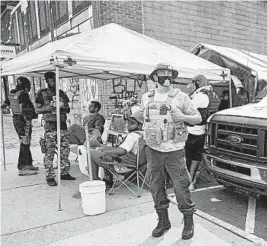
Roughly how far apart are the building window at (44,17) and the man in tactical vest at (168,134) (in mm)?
11402

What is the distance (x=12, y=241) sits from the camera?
11.4 ft

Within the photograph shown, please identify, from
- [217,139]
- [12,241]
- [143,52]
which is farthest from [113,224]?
[143,52]

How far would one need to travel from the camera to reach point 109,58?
174 inches

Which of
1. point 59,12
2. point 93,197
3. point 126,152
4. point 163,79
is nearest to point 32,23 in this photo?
point 59,12

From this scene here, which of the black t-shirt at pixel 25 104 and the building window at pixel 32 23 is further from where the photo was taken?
the building window at pixel 32 23

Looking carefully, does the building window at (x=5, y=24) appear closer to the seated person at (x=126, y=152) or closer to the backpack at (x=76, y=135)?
the backpack at (x=76, y=135)

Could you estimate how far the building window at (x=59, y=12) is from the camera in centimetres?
1128

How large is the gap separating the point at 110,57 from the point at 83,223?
239 centimetres

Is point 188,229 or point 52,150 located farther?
point 52,150

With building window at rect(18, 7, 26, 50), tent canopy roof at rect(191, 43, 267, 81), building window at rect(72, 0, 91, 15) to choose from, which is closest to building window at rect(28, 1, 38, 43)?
building window at rect(18, 7, 26, 50)

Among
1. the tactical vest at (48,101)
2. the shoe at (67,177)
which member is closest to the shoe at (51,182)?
the shoe at (67,177)

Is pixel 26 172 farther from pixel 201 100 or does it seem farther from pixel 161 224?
pixel 201 100

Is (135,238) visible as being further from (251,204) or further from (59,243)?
(251,204)

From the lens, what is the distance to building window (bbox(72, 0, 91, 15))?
9615 mm
